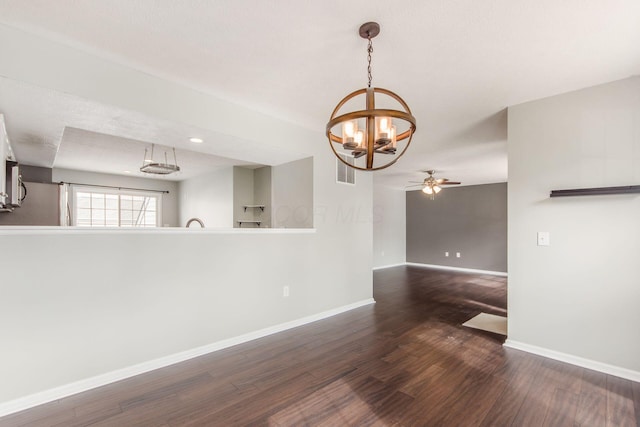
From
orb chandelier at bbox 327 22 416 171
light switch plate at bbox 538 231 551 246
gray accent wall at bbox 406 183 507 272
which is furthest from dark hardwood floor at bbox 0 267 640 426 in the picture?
gray accent wall at bbox 406 183 507 272

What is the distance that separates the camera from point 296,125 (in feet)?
11.7

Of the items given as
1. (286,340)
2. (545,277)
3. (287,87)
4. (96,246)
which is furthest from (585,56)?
(96,246)

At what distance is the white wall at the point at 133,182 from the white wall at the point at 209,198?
213mm

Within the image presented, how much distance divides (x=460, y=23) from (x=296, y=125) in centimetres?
213

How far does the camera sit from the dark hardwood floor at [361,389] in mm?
1890

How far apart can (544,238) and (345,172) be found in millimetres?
2470

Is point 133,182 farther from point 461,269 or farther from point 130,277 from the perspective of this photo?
point 461,269

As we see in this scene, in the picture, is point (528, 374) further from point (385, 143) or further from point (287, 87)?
point (287, 87)

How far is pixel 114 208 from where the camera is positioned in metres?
6.72

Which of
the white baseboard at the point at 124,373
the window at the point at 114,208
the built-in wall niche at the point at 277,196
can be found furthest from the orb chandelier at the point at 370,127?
the window at the point at 114,208

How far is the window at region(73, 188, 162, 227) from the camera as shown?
6.26 m

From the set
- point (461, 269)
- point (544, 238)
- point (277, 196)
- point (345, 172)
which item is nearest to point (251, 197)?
point (277, 196)

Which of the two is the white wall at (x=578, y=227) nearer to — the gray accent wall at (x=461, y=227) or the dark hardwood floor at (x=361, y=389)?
the dark hardwood floor at (x=361, y=389)

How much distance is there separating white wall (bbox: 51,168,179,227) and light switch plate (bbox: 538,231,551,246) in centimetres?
751
